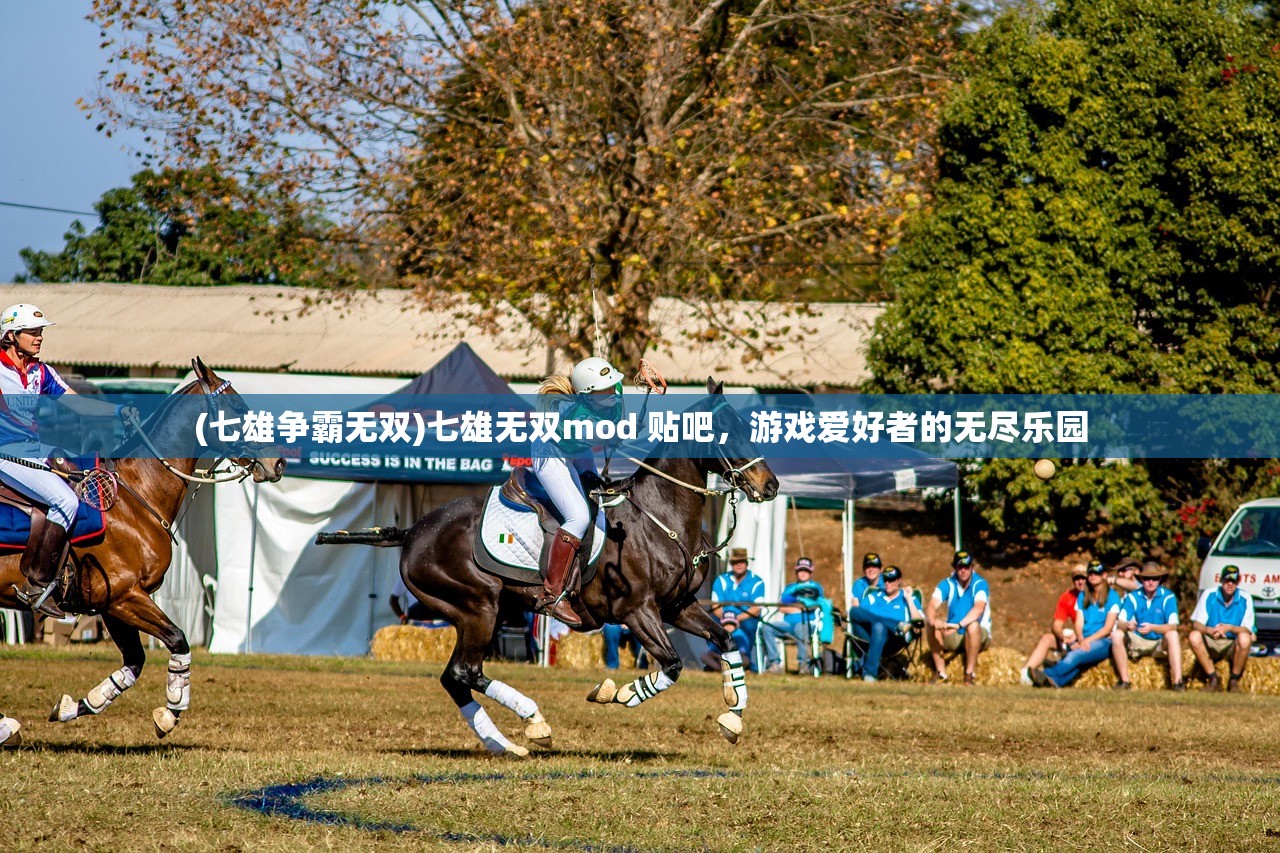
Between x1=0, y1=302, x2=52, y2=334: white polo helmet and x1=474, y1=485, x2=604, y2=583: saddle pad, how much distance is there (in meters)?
3.15

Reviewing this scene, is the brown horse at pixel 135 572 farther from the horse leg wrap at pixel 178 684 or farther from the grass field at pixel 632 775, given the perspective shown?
the grass field at pixel 632 775

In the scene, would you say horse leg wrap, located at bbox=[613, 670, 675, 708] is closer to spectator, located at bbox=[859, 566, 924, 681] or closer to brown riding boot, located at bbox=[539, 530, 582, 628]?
brown riding boot, located at bbox=[539, 530, 582, 628]

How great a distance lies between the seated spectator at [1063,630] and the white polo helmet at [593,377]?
11.1 m

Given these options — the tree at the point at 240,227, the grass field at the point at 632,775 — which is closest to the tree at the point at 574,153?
the tree at the point at 240,227

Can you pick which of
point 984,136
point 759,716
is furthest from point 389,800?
point 984,136

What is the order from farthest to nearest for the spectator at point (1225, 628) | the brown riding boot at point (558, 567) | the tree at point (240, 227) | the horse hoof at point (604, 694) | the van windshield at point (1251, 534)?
the tree at point (240, 227) → the van windshield at point (1251, 534) → the spectator at point (1225, 628) → the horse hoof at point (604, 694) → the brown riding boot at point (558, 567)

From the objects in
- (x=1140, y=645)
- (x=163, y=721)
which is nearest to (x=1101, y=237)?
(x=1140, y=645)

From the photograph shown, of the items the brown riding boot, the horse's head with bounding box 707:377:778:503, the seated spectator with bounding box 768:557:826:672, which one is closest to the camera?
the brown riding boot

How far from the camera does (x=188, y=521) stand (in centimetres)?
2244

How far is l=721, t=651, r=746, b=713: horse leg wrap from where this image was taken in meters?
10.4

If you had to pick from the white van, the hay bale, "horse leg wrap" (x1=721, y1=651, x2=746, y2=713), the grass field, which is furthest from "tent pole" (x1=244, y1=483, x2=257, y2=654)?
the white van

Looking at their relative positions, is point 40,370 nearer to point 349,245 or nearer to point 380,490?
point 380,490

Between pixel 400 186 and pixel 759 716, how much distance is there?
14622mm

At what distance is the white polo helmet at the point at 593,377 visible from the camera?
10367mm
